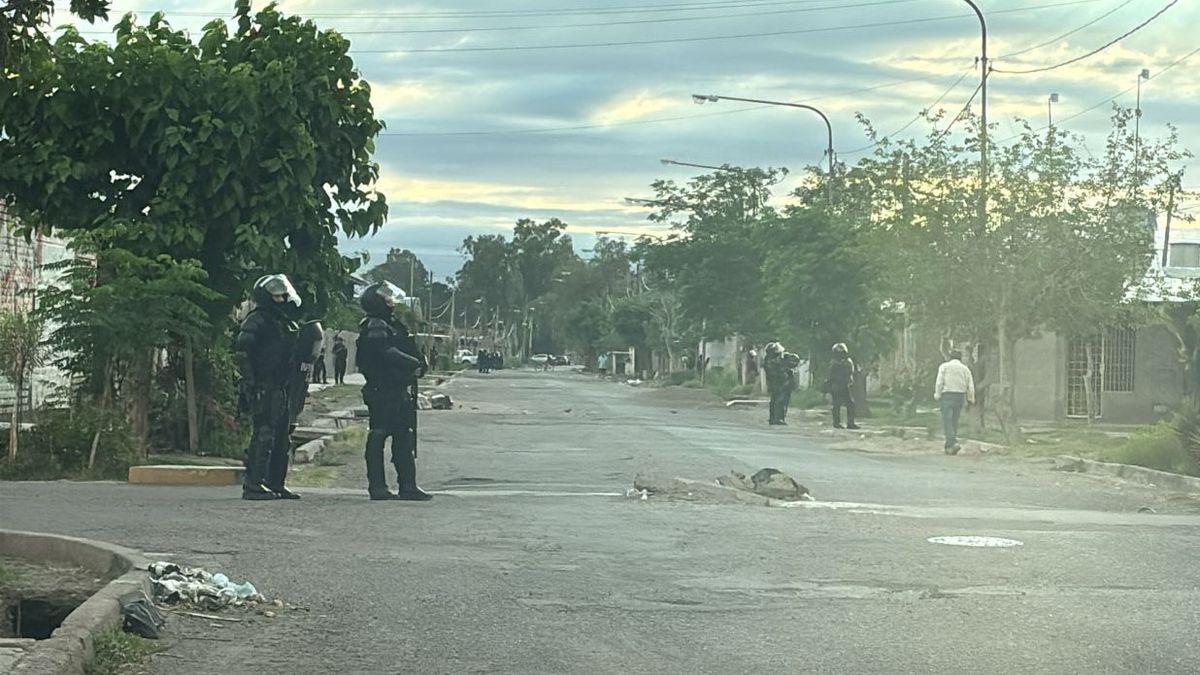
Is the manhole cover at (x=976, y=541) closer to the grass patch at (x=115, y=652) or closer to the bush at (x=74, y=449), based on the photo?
the grass patch at (x=115, y=652)

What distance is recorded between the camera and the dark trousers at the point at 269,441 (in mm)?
14656

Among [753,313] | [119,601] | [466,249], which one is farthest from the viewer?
[466,249]

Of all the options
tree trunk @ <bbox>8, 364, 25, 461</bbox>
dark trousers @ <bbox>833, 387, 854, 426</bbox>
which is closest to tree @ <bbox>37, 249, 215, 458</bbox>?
tree trunk @ <bbox>8, 364, 25, 461</bbox>

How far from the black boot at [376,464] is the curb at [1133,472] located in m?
10.1

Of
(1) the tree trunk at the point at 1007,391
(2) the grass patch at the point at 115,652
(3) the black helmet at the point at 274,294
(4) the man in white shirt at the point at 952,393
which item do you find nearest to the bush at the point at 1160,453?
(4) the man in white shirt at the point at 952,393

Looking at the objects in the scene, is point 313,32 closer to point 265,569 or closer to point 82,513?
point 82,513

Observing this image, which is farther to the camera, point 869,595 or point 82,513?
point 82,513

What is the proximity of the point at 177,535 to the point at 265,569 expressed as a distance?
5.90 feet

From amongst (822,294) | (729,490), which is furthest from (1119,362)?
(729,490)

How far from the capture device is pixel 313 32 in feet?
66.1

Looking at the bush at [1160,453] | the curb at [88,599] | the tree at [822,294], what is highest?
the tree at [822,294]

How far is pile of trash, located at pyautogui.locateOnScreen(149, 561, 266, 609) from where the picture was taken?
8758mm

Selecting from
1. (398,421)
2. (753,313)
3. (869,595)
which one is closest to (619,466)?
(398,421)

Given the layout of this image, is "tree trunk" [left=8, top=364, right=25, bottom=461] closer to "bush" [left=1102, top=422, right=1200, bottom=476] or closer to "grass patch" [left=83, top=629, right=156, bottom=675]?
"grass patch" [left=83, top=629, right=156, bottom=675]
